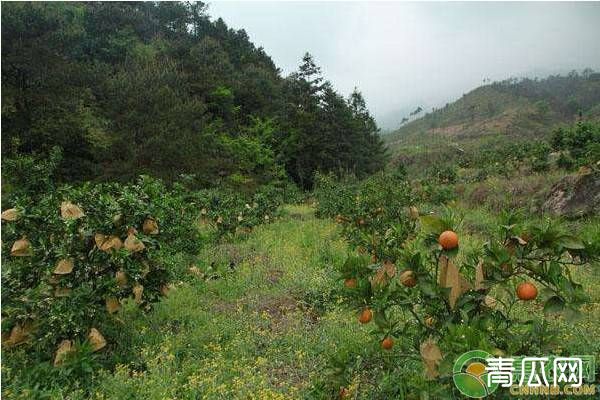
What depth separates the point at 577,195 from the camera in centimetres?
1006

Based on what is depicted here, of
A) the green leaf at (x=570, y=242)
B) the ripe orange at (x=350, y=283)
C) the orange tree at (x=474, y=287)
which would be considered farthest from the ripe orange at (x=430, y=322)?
the green leaf at (x=570, y=242)

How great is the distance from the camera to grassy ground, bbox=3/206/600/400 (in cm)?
324

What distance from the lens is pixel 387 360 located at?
10.0 ft

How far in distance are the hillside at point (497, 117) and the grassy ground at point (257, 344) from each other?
134ft

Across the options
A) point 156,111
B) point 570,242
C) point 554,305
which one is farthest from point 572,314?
point 156,111

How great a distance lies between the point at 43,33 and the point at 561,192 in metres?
23.0

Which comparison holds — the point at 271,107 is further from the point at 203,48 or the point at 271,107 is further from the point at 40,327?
the point at 40,327

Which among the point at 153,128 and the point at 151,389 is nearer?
the point at 151,389

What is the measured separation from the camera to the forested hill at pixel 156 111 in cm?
1919

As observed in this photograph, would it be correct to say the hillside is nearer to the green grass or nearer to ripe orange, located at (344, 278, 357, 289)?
the green grass

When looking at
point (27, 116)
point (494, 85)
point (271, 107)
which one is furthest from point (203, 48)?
point (494, 85)

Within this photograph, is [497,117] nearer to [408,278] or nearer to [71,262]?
[71,262]

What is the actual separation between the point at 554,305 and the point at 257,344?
113 inches

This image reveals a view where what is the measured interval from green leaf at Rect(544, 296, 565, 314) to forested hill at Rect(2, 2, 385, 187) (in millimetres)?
10548
